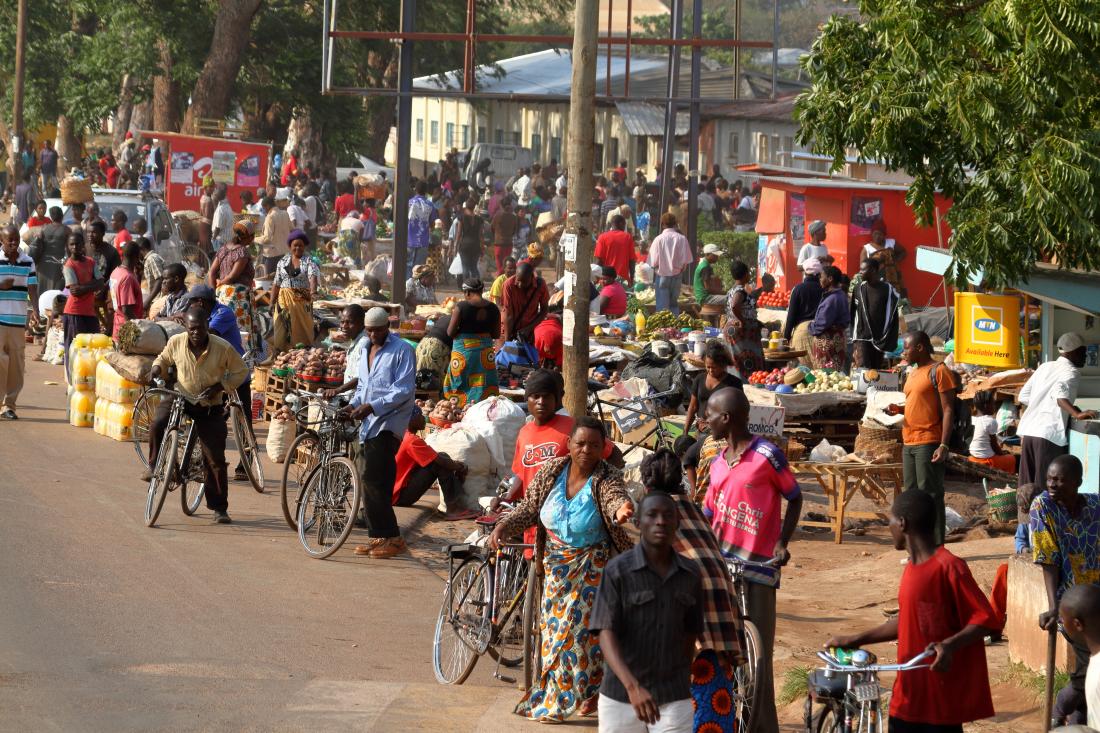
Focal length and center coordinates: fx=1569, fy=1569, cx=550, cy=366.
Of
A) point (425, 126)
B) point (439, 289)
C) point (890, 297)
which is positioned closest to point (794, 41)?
point (425, 126)

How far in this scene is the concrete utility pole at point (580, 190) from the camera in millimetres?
12109

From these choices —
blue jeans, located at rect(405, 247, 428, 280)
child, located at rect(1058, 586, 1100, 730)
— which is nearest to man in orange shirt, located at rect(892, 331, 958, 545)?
child, located at rect(1058, 586, 1100, 730)

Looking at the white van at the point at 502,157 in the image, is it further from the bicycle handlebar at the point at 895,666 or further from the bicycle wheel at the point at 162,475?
the bicycle handlebar at the point at 895,666

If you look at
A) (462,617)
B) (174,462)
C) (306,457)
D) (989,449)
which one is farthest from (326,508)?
(989,449)

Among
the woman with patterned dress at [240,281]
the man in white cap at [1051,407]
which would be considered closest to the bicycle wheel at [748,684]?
the man in white cap at [1051,407]

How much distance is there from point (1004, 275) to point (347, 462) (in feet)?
16.0

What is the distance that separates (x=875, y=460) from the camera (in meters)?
14.0

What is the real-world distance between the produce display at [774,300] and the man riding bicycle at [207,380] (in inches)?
559

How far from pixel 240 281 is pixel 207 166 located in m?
20.6

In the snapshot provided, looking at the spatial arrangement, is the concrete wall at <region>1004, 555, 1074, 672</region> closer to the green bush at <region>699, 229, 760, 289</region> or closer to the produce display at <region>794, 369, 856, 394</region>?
the produce display at <region>794, 369, 856, 394</region>

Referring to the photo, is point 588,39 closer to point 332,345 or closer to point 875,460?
point 875,460

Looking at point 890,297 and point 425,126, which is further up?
point 425,126

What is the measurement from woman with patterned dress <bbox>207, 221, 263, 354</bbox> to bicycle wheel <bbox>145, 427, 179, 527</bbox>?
5.28 m

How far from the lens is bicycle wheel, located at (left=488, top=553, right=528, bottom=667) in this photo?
338 inches
